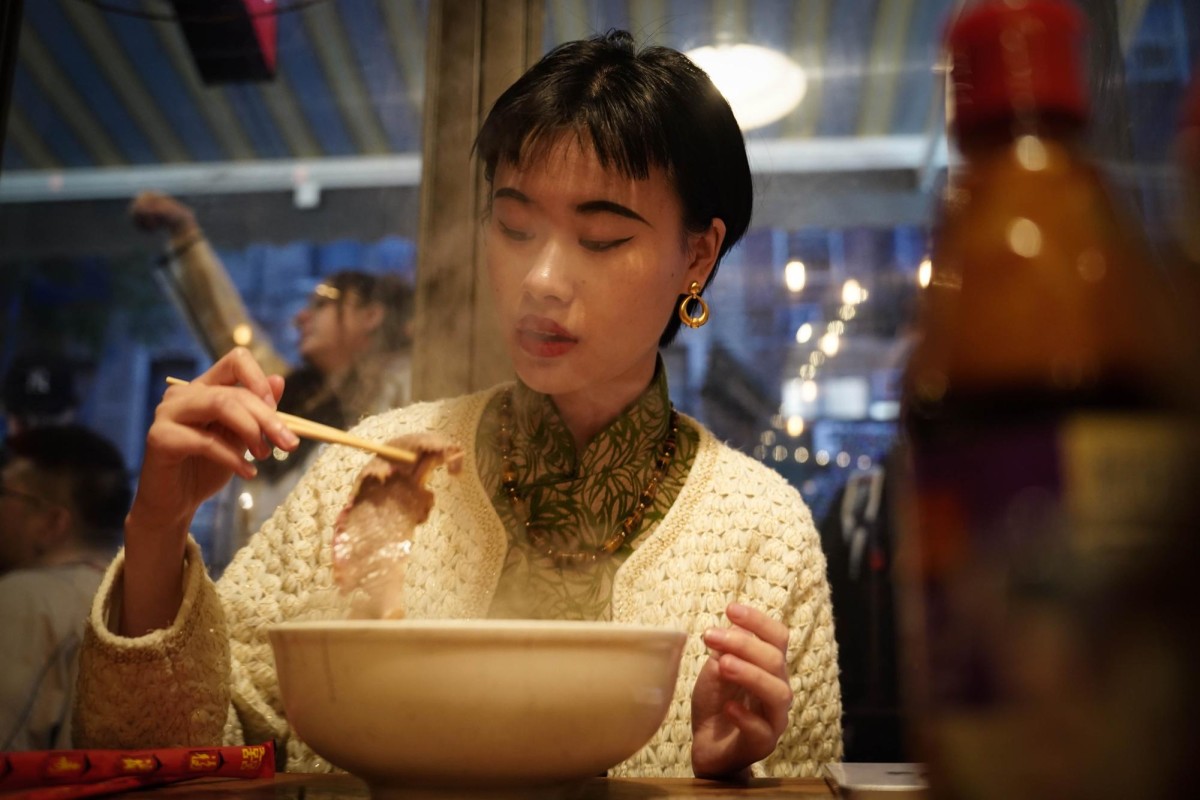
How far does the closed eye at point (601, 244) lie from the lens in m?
1.30

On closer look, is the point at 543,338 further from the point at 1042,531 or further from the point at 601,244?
the point at 1042,531

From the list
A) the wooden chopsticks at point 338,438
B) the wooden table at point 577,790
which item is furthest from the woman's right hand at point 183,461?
the wooden table at point 577,790

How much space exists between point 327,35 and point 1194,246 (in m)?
2.05

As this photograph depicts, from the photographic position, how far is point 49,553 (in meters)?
2.33

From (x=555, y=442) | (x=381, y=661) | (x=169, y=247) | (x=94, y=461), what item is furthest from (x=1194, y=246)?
(x=94, y=461)

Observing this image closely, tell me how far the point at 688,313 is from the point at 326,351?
857 mm

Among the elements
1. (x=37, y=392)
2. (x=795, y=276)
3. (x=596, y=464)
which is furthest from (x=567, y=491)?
(x=37, y=392)

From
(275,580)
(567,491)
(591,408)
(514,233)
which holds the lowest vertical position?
(275,580)

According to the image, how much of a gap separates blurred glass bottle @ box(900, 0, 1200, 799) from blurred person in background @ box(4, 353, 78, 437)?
2477 mm

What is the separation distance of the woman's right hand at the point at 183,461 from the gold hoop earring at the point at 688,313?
0.69m

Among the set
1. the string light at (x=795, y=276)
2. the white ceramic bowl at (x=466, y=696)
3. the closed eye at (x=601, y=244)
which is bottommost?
the white ceramic bowl at (x=466, y=696)

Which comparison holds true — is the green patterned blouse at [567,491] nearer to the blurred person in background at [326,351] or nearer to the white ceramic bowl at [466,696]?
the blurred person in background at [326,351]

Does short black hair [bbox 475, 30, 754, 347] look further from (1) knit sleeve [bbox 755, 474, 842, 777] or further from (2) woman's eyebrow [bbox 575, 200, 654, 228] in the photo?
(1) knit sleeve [bbox 755, 474, 842, 777]

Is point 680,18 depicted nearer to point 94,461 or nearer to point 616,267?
point 616,267
